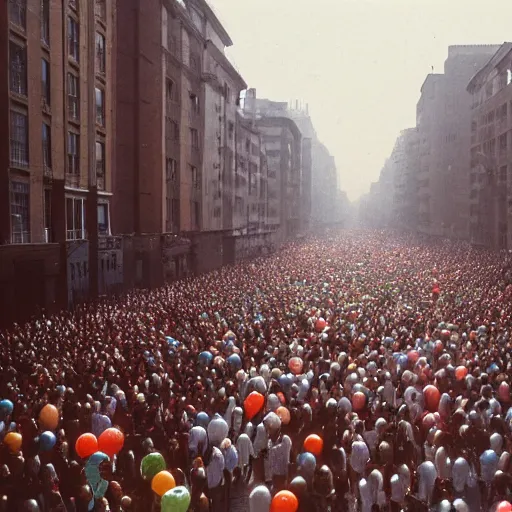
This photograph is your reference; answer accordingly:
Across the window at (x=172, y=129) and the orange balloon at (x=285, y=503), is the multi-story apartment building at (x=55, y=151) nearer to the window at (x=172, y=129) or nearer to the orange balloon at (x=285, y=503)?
the window at (x=172, y=129)

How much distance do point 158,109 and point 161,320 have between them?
25.9m

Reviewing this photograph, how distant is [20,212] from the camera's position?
113 feet

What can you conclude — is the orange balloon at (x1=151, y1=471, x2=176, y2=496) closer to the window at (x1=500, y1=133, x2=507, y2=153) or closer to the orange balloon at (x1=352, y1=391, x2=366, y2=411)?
the orange balloon at (x1=352, y1=391, x2=366, y2=411)

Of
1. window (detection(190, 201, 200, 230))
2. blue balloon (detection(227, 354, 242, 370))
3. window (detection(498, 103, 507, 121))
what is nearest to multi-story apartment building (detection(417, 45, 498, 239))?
window (detection(498, 103, 507, 121))

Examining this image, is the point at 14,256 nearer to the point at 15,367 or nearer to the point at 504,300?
the point at 15,367

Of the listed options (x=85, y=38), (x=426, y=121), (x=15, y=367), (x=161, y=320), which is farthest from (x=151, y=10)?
(x=426, y=121)

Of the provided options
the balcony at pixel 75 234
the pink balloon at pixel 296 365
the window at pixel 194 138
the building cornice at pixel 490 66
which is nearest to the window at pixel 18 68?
the balcony at pixel 75 234

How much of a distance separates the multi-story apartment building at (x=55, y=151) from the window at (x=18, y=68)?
0.04 m

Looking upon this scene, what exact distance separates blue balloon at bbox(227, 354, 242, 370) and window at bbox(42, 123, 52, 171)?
1827 centimetres

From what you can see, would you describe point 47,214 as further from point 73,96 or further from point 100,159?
point 100,159

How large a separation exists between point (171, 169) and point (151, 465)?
1817 inches

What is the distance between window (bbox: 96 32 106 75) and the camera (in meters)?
44.6

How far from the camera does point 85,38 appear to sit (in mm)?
42188

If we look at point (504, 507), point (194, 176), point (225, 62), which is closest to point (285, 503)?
point (504, 507)
